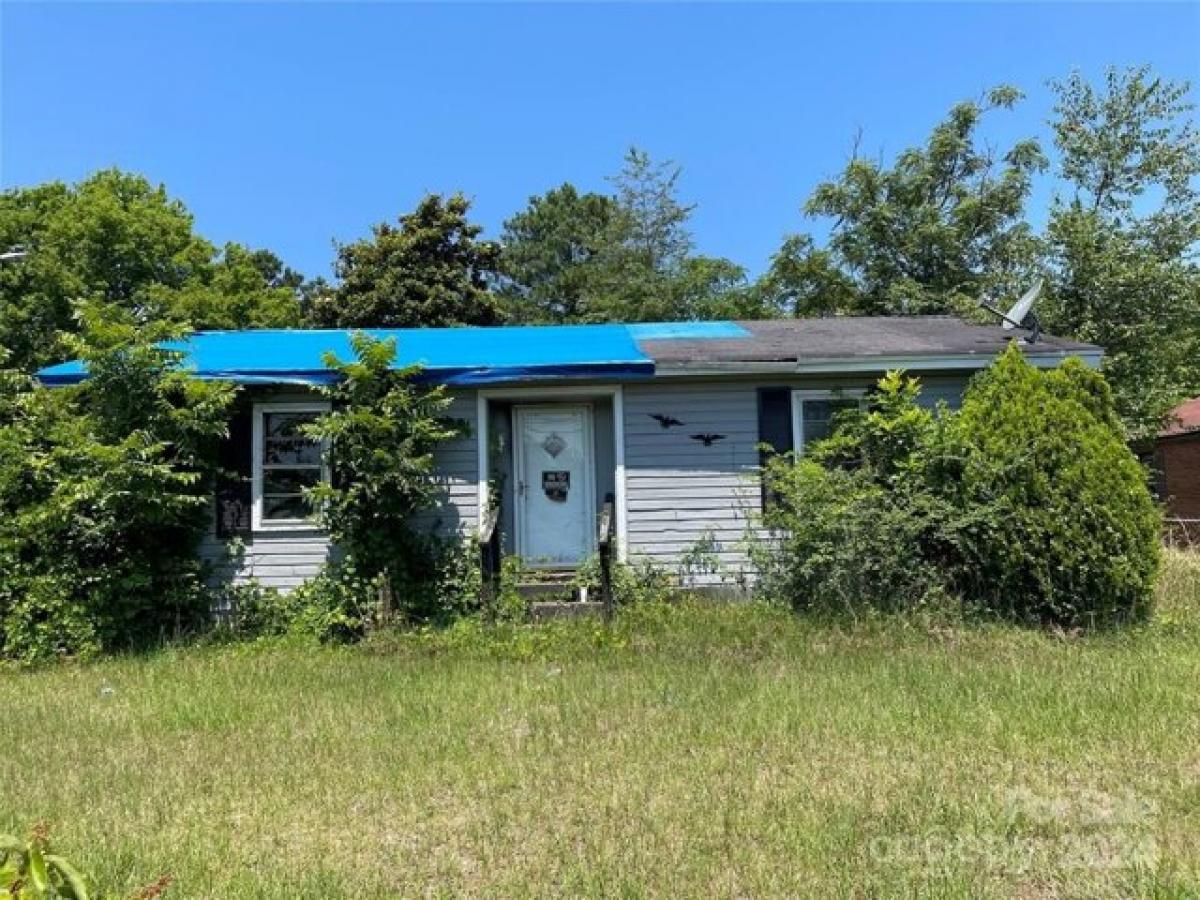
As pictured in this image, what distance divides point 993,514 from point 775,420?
2560mm

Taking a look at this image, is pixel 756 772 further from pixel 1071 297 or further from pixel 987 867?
pixel 1071 297

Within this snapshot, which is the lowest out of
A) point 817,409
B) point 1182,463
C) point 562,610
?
point 562,610

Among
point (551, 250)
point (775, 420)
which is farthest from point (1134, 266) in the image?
point (551, 250)

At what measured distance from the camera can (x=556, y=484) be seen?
32.4 ft

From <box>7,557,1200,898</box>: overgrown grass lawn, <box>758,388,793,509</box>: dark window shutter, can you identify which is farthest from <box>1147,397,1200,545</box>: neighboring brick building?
<box>7,557,1200,898</box>: overgrown grass lawn

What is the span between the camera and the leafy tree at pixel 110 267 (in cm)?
2462

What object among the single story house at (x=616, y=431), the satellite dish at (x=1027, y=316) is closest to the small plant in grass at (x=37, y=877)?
the single story house at (x=616, y=431)

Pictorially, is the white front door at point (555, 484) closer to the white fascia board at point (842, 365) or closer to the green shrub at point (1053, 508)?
the white fascia board at point (842, 365)

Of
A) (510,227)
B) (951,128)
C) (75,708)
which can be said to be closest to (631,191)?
(510,227)

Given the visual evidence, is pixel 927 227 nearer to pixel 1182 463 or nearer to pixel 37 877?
pixel 1182 463

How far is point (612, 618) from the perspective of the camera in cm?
805

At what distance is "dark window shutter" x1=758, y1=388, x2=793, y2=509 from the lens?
929 centimetres

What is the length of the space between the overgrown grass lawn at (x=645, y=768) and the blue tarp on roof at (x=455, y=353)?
304 centimetres

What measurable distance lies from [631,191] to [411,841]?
27.4 meters
